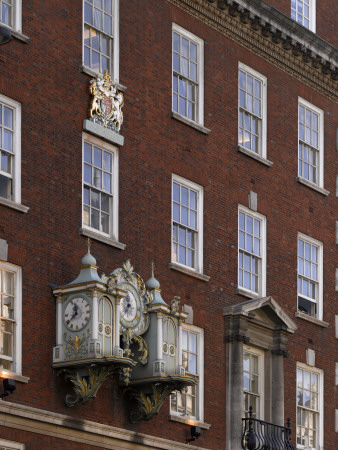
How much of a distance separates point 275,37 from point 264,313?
320 inches

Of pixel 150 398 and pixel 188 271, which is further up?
pixel 188 271

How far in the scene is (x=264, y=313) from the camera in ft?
128

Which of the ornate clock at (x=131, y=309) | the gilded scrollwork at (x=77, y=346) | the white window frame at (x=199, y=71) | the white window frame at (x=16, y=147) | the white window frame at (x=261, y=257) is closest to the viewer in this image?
→ the gilded scrollwork at (x=77, y=346)

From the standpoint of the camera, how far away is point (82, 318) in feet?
105

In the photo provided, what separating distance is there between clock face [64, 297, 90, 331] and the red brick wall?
1.29 ft

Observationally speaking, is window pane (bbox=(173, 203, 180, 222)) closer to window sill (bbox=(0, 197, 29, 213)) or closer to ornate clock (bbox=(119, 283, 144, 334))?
ornate clock (bbox=(119, 283, 144, 334))

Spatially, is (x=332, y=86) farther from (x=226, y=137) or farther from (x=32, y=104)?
(x=32, y=104)

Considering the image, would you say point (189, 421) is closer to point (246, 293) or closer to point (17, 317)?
point (246, 293)

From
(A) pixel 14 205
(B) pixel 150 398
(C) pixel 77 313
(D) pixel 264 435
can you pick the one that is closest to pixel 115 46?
(A) pixel 14 205

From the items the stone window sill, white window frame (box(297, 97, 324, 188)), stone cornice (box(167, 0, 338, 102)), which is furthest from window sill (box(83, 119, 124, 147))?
white window frame (box(297, 97, 324, 188))

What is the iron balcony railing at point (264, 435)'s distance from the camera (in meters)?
37.2

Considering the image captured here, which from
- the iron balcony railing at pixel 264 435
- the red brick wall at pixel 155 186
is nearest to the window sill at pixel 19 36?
the red brick wall at pixel 155 186

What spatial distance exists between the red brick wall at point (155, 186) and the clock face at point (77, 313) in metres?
0.39

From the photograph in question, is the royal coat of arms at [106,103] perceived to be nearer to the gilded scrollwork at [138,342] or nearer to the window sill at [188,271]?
the window sill at [188,271]
